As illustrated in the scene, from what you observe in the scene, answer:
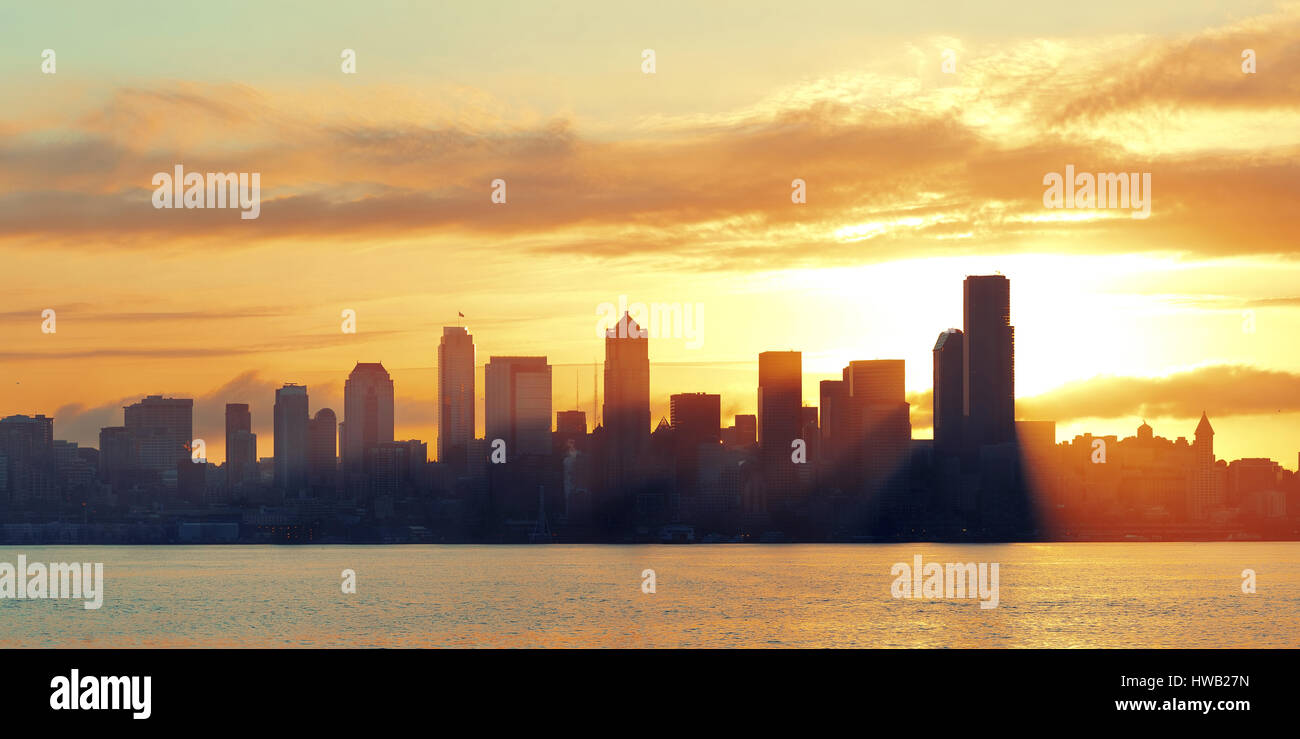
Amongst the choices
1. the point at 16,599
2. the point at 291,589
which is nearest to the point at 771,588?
the point at 291,589

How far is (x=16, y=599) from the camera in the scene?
156m
